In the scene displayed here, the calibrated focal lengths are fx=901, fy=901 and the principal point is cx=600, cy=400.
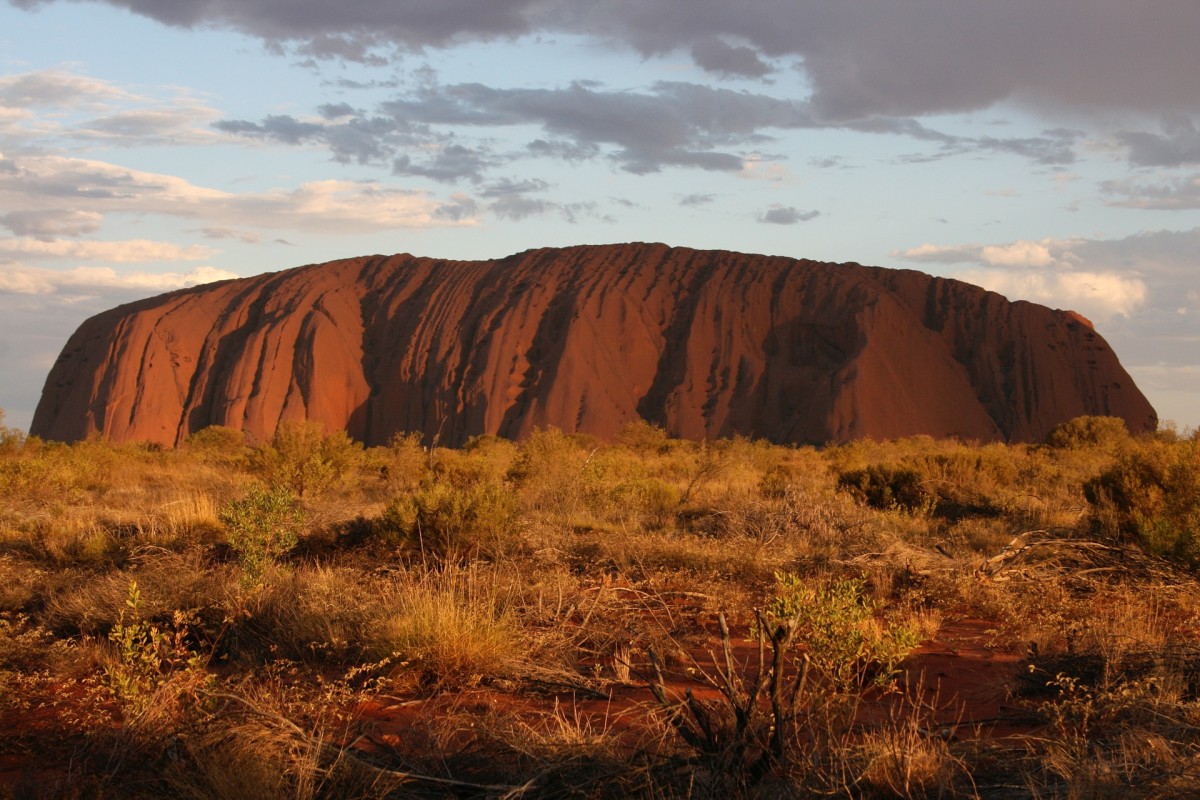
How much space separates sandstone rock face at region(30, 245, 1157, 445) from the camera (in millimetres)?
48812

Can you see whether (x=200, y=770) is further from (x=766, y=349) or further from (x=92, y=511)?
(x=766, y=349)

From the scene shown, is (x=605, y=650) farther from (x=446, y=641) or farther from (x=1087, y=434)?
(x=1087, y=434)

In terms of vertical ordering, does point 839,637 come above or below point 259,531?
above

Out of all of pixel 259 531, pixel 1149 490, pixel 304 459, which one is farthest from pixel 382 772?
pixel 304 459

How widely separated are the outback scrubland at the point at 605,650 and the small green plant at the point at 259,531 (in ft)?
0.11

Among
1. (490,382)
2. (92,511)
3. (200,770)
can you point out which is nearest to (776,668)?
(200,770)

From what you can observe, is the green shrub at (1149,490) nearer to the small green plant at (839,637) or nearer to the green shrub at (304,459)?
the small green plant at (839,637)

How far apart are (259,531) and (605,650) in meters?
3.18

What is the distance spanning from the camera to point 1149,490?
9531mm

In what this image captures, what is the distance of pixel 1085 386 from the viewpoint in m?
53.1

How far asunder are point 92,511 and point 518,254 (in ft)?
174

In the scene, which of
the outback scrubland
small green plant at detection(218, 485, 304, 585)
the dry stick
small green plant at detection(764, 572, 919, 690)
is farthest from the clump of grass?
small green plant at detection(218, 485, 304, 585)

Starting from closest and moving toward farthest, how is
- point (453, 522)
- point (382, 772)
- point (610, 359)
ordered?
point (382, 772) < point (453, 522) < point (610, 359)

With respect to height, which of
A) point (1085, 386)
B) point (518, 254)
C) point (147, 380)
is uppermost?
point (518, 254)
